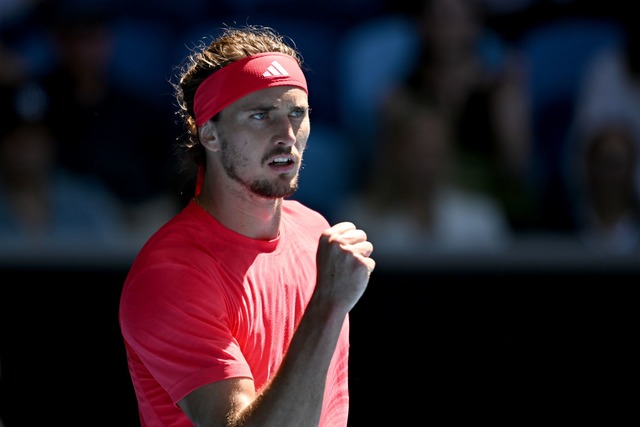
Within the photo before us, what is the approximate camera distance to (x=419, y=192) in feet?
16.3

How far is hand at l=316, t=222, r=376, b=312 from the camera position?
197 cm

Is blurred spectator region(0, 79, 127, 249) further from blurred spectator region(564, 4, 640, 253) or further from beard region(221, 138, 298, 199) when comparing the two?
beard region(221, 138, 298, 199)

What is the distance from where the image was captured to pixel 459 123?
197 inches

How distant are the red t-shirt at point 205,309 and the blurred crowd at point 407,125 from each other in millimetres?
2715

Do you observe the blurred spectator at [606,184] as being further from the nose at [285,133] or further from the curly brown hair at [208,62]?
the nose at [285,133]

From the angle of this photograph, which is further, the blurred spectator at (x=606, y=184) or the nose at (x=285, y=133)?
the blurred spectator at (x=606, y=184)

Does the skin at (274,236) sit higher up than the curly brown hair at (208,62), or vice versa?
the curly brown hair at (208,62)

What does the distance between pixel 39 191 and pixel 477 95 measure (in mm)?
2217

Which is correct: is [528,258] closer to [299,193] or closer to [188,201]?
[299,193]

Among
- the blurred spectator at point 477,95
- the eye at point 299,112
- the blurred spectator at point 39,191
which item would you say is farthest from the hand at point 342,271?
the blurred spectator at point 39,191

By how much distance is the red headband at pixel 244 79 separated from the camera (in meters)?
2.13

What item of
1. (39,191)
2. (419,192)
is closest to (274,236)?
(419,192)

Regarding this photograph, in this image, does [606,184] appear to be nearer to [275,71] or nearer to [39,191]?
[39,191]

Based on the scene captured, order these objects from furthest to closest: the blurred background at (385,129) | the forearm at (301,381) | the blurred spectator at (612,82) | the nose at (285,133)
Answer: the blurred spectator at (612,82) < the blurred background at (385,129) < the nose at (285,133) < the forearm at (301,381)
